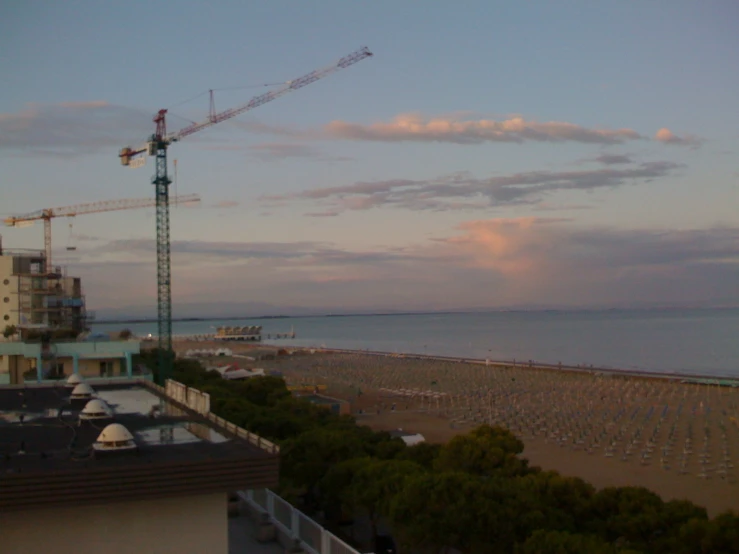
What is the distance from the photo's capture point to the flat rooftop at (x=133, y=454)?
638 cm

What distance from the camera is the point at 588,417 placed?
3691cm

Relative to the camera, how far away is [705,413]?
127 feet

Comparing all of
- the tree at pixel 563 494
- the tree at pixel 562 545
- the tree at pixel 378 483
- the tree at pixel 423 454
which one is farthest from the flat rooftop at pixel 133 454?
the tree at pixel 423 454

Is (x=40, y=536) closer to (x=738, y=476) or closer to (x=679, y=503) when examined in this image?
(x=679, y=503)

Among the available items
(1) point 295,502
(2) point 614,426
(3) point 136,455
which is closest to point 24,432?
(3) point 136,455

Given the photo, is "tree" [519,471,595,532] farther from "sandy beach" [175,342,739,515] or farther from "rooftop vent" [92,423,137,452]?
"sandy beach" [175,342,739,515]

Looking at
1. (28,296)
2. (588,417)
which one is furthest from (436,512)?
(28,296)

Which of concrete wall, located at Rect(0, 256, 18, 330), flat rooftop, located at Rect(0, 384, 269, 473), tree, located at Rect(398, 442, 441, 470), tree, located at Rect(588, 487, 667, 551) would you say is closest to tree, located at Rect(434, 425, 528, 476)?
tree, located at Rect(398, 442, 441, 470)

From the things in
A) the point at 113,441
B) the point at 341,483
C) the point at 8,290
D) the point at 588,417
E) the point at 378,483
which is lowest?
the point at 588,417

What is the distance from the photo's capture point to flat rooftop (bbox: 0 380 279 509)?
6.38 metres

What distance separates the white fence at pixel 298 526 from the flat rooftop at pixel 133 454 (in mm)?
1176

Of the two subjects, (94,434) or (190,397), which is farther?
(190,397)

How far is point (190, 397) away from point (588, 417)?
1132 inches

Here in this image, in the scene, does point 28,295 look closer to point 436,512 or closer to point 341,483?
point 341,483
